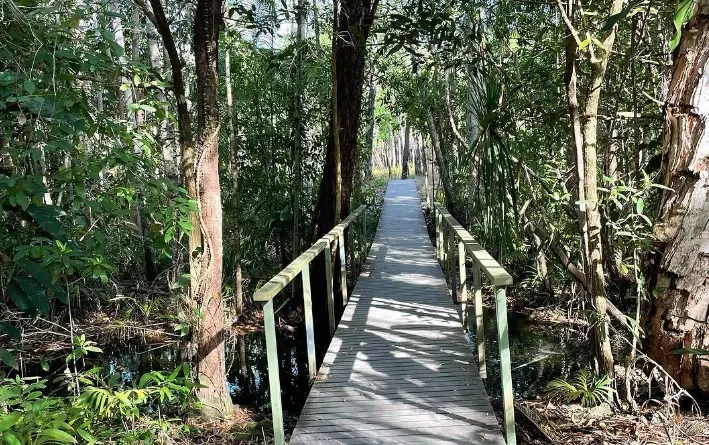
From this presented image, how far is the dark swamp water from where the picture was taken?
216 inches

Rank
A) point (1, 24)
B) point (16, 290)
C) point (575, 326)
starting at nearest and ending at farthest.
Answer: point (16, 290) < point (1, 24) < point (575, 326)

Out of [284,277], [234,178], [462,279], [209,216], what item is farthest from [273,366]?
[234,178]

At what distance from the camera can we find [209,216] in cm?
430

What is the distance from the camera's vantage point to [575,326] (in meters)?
6.73

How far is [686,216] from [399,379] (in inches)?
81.7

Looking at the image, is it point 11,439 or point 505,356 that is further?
point 505,356

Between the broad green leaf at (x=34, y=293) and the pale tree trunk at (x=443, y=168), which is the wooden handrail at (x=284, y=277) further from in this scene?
the pale tree trunk at (x=443, y=168)

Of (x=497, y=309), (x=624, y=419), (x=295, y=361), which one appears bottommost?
(x=295, y=361)

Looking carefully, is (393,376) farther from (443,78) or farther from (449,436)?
(443,78)

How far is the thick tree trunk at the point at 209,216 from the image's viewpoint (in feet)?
13.9

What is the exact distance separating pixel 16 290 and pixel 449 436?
2.06 metres

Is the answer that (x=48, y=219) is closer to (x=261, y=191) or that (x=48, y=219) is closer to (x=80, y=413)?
(x=80, y=413)

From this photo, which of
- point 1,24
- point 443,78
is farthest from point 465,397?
point 443,78

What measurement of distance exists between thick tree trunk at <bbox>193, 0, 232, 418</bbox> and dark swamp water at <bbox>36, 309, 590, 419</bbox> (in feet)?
3.25
